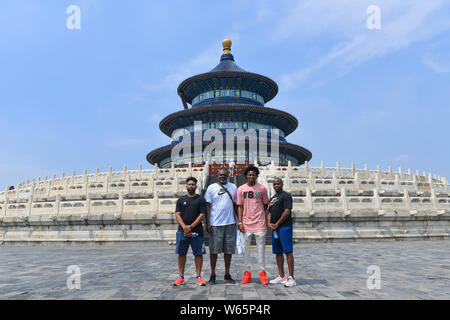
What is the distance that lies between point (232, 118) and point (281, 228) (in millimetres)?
35108

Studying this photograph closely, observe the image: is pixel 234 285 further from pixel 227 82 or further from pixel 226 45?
pixel 226 45

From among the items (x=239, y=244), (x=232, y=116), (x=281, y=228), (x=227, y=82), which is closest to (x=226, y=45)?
(x=227, y=82)

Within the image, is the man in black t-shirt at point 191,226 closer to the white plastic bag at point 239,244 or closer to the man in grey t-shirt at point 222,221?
A: the man in grey t-shirt at point 222,221

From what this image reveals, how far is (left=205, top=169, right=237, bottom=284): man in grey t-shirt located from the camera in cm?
567

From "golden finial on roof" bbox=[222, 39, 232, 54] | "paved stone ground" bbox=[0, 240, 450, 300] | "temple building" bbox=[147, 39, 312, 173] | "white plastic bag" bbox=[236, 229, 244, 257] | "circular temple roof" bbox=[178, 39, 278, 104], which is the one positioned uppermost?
"golden finial on roof" bbox=[222, 39, 232, 54]

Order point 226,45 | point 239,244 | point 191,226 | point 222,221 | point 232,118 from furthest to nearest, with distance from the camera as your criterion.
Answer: point 226,45 < point 232,118 < point 239,244 < point 222,221 < point 191,226

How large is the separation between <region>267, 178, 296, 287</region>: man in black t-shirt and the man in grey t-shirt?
730 mm

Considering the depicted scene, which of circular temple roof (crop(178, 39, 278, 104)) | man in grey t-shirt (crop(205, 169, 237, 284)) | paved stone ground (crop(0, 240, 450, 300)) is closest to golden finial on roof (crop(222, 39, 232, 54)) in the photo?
circular temple roof (crop(178, 39, 278, 104))

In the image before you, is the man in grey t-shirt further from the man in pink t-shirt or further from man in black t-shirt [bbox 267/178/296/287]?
man in black t-shirt [bbox 267/178/296/287]

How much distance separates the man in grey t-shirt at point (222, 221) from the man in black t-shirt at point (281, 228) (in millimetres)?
730

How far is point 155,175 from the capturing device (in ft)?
74.4

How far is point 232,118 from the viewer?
40.1 metres
